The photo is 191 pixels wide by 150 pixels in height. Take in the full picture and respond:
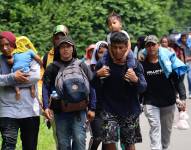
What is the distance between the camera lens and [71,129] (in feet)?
23.9

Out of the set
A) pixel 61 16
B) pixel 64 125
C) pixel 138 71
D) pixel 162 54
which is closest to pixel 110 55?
pixel 138 71

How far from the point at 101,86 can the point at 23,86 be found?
2.71ft

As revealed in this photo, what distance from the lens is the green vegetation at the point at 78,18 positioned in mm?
15492

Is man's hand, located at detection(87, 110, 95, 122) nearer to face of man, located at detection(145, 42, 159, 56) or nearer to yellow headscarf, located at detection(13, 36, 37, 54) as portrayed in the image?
yellow headscarf, located at detection(13, 36, 37, 54)

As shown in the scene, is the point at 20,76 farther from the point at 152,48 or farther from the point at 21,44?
the point at 152,48

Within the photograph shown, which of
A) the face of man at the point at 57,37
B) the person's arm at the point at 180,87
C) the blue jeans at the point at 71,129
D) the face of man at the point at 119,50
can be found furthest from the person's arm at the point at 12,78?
the person's arm at the point at 180,87

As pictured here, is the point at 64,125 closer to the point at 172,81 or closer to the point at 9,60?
the point at 9,60

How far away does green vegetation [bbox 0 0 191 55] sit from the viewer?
50.8 feet

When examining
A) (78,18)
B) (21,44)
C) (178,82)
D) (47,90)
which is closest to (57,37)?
(21,44)

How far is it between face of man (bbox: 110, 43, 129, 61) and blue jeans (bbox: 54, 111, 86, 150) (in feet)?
2.26

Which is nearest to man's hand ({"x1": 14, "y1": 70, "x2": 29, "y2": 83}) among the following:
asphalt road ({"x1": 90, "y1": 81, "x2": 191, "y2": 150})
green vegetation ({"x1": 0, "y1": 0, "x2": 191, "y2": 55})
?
asphalt road ({"x1": 90, "y1": 81, "x2": 191, "y2": 150})

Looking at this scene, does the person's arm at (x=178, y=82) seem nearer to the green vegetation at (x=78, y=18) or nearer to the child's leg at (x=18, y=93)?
the child's leg at (x=18, y=93)

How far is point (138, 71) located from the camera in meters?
7.31

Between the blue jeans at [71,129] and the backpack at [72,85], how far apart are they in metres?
0.22
